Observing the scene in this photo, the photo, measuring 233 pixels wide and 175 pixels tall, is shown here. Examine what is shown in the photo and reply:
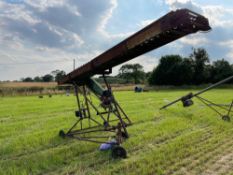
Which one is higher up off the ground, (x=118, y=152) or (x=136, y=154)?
(x=118, y=152)

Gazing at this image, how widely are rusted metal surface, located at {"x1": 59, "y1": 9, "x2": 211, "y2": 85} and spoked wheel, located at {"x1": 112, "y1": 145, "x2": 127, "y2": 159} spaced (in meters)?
1.80

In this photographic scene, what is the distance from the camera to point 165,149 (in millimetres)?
4730

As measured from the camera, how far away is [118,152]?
4301mm

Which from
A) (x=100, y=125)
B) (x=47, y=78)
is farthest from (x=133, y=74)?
(x=100, y=125)

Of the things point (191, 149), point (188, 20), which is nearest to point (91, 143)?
point (191, 149)

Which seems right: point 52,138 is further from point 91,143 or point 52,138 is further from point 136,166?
point 136,166

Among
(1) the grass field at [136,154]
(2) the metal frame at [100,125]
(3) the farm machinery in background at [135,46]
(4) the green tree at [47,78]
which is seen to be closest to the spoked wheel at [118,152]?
(3) the farm machinery in background at [135,46]

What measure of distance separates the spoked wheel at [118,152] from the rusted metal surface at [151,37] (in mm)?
1803

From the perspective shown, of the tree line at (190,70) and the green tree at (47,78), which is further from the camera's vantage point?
the green tree at (47,78)

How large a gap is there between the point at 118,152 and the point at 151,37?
7.58 feet

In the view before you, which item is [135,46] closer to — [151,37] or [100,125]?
[151,37]

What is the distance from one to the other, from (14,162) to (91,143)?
1828mm

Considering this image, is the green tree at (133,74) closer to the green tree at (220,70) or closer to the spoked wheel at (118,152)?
the green tree at (220,70)

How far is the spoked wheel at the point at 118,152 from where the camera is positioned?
168 inches
